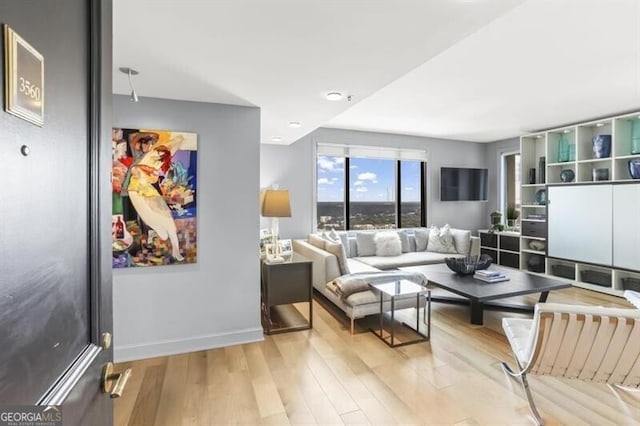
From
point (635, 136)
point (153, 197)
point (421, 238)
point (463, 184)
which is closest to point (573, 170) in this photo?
point (635, 136)

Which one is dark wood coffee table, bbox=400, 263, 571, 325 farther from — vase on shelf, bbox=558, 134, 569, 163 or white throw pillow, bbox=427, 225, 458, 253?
vase on shelf, bbox=558, 134, 569, 163

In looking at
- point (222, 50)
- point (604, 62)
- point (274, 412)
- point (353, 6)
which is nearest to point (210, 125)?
point (222, 50)

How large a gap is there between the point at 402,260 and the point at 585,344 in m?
3.08

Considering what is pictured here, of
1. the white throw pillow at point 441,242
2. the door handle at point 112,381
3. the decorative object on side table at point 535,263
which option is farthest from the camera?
the white throw pillow at point 441,242

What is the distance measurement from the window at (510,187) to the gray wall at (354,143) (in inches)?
9.4

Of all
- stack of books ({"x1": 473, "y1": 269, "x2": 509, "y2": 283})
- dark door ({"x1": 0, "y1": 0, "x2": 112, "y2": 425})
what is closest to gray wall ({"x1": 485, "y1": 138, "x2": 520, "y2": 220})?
stack of books ({"x1": 473, "y1": 269, "x2": 509, "y2": 283})

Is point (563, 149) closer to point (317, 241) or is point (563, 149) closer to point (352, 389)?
point (317, 241)

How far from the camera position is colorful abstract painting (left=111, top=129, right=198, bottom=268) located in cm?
263

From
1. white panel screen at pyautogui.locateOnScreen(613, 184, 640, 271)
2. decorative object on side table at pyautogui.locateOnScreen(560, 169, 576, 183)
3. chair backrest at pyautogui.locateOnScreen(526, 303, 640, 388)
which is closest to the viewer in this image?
chair backrest at pyautogui.locateOnScreen(526, 303, 640, 388)

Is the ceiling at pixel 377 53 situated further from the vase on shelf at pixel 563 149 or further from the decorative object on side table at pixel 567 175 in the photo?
the decorative object on side table at pixel 567 175

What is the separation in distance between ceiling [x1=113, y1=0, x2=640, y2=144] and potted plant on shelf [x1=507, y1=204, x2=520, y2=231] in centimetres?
249

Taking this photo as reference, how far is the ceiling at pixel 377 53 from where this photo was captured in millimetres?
1523

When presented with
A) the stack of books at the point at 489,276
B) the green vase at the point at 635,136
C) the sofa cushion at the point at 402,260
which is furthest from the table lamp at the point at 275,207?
the green vase at the point at 635,136

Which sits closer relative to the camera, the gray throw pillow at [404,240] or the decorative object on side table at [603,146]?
the decorative object on side table at [603,146]
